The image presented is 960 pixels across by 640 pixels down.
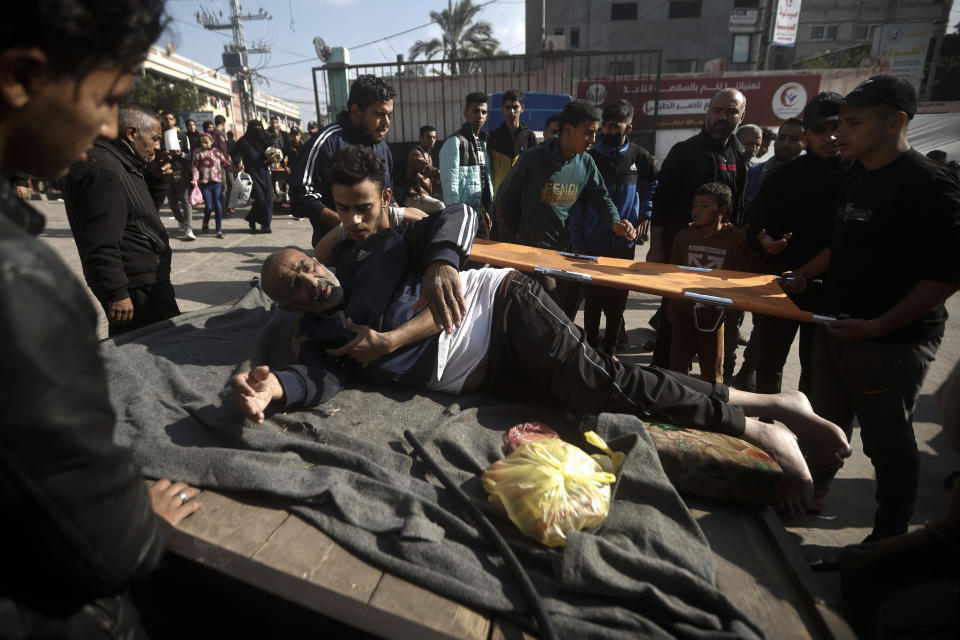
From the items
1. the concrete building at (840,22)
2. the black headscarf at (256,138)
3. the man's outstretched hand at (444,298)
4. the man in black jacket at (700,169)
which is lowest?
the man's outstretched hand at (444,298)

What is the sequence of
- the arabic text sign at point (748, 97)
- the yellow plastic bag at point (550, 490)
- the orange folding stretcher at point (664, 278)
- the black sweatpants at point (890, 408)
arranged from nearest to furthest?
the yellow plastic bag at point (550, 490) < the black sweatpants at point (890, 408) < the orange folding stretcher at point (664, 278) < the arabic text sign at point (748, 97)

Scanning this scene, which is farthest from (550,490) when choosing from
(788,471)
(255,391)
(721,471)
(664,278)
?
(664,278)

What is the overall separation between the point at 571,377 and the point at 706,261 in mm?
2114

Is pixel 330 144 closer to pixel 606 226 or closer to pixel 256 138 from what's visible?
pixel 606 226

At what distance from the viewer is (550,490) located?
1636mm

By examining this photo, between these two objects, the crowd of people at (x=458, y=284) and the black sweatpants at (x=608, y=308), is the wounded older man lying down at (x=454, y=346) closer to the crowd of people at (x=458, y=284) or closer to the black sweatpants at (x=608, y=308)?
the crowd of people at (x=458, y=284)

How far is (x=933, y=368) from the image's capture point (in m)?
4.36

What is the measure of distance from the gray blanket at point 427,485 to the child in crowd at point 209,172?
276 inches

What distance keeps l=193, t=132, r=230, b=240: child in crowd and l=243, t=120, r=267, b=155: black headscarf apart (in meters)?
0.69

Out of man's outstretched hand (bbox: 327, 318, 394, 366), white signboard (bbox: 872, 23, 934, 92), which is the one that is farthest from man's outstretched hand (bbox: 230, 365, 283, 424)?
white signboard (bbox: 872, 23, 934, 92)

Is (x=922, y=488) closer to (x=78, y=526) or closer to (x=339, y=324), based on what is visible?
(x=339, y=324)

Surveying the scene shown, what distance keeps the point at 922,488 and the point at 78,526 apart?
387 centimetres

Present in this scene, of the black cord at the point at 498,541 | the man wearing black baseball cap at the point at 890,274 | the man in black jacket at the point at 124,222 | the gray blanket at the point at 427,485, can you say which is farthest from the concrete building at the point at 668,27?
the black cord at the point at 498,541

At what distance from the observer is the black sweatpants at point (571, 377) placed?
2.25m
